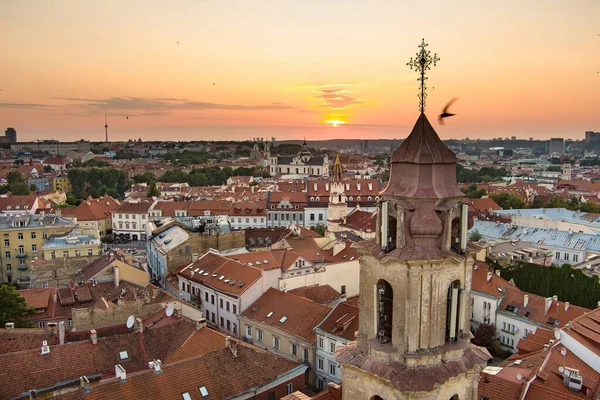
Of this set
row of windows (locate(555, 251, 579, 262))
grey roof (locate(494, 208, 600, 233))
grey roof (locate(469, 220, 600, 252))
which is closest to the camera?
row of windows (locate(555, 251, 579, 262))

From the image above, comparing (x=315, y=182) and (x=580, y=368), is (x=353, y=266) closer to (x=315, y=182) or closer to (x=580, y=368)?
(x=580, y=368)

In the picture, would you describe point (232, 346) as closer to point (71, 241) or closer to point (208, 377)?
point (208, 377)

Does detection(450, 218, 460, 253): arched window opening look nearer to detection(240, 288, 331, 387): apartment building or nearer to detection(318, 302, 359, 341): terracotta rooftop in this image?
detection(318, 302, 359, 341): terracotta rooftop

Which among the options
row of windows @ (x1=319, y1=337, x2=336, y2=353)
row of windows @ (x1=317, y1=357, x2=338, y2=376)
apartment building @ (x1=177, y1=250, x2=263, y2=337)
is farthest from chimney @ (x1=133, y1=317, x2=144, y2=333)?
row of windows @ (x1=317, y1=357, x2=338, y2=376)

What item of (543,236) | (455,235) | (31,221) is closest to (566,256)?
(543,236)

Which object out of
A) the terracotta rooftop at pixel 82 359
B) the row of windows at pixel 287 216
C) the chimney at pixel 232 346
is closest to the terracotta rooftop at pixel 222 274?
the terracotta rooftop at pixel 82 359

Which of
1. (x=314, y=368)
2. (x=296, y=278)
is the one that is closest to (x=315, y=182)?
(x=296, y=278)
